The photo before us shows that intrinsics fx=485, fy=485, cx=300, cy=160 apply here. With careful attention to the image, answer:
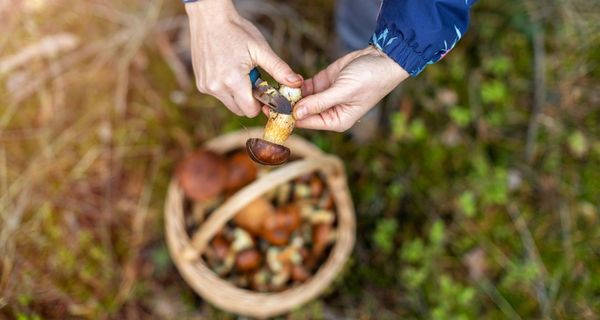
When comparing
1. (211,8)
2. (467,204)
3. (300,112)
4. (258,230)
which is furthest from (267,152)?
(467,204)

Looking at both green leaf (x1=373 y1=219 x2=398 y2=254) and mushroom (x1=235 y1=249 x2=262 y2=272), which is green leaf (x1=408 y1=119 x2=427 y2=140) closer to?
green leaf (x1=373 y1=219 x2=398 y2=254)

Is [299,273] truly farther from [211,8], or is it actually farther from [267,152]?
[211,8]

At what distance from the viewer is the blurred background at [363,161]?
8.92ft

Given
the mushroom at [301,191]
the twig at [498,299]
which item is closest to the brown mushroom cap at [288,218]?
the mushroom at [301,191]

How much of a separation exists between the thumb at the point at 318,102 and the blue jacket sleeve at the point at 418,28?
214 mm

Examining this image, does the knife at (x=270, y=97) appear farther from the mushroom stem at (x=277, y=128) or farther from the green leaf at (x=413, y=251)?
the green leaf at (x=413, y=251)

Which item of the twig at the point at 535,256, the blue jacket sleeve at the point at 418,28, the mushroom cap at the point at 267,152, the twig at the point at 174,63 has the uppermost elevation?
the blue jacket sleeve at the point at 418,28

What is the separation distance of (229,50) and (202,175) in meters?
0.98

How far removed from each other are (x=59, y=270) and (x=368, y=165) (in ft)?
6.10

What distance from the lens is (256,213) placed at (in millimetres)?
2473

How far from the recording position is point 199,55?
1626 mm

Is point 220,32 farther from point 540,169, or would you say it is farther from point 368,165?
point 540,169

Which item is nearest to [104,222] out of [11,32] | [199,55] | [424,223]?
[11,32]

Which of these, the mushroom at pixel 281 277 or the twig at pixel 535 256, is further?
the twig at pixel 535 256
